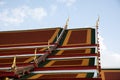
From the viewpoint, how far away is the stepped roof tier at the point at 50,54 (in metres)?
8.99

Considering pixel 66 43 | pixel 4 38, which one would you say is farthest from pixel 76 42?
pixel 4 38

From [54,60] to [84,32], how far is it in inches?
221

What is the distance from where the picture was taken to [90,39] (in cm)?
1470

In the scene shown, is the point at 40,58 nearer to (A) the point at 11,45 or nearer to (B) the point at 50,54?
(B) the point at 50,54

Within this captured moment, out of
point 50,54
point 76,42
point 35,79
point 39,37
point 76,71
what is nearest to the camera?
point 35,79

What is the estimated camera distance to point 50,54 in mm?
12555

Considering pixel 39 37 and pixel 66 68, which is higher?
pixel 39 37

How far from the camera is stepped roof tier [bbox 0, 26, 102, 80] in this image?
8.99 m

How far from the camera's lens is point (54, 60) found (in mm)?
11555

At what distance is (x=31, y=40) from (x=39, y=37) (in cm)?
81

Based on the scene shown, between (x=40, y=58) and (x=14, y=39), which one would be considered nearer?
(x=40, y=58)

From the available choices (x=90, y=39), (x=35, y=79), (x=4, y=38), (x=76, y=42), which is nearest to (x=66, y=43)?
(x=76, y=42)

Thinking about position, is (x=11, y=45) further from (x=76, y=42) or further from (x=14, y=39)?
(x=76, y=42)

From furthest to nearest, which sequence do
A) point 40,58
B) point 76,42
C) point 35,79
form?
1. point 76,42
2. point 40,58
3. point 35,79
